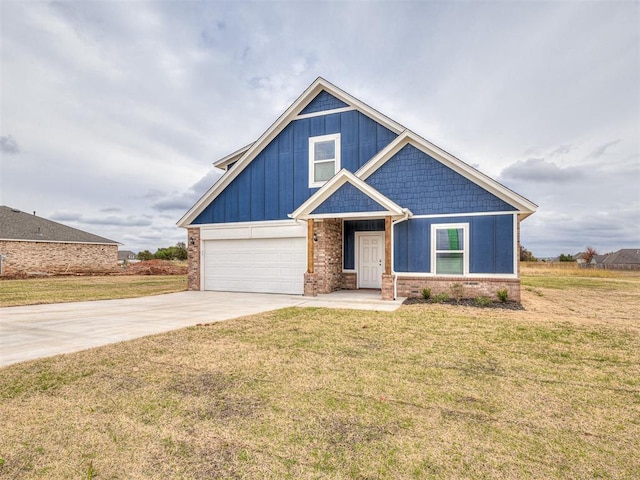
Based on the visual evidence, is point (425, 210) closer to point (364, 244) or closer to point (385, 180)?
point (385, 180)

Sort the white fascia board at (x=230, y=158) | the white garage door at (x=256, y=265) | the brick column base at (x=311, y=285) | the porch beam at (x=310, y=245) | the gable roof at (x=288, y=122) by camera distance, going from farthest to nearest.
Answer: the white fascia board at (x=230, y=158)
the white garage door at (x=256, y=265)
the gable roof at (x=288, y=122)
the porch beam at (x=310, y=245)
the brick column base at (x=311, y=285)

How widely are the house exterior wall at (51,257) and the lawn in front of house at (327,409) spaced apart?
2630 centimetres

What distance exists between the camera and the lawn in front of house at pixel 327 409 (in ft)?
7.87

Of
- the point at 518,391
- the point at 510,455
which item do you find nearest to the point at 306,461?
the point at 510,455

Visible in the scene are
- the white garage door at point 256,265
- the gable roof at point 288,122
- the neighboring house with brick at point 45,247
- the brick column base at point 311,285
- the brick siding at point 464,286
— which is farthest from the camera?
the neighboring house with brick at point 45,247

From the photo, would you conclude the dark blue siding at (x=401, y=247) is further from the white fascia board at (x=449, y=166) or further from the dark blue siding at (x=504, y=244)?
the dark blue siding at (x=504, y=244)

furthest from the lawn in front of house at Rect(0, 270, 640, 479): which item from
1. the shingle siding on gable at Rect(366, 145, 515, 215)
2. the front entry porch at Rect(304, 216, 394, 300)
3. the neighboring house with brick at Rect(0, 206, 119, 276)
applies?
the neighboring house with brick at Rect(0, 206, 119, 276)

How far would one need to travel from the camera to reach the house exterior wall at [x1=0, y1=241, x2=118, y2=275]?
26094 mm

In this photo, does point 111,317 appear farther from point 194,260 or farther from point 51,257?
point 51,257

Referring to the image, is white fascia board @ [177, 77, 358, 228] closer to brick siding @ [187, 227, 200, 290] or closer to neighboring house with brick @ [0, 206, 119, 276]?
brick siding @ [187, 227, 200, 290]

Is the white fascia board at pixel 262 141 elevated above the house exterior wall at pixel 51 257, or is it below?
above

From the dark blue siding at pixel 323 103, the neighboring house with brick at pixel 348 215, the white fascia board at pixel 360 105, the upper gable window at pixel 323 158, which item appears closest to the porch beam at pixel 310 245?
the neighboring house with brick at pixel 348 215

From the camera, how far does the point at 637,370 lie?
4.41 m

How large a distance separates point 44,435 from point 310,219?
962cm
